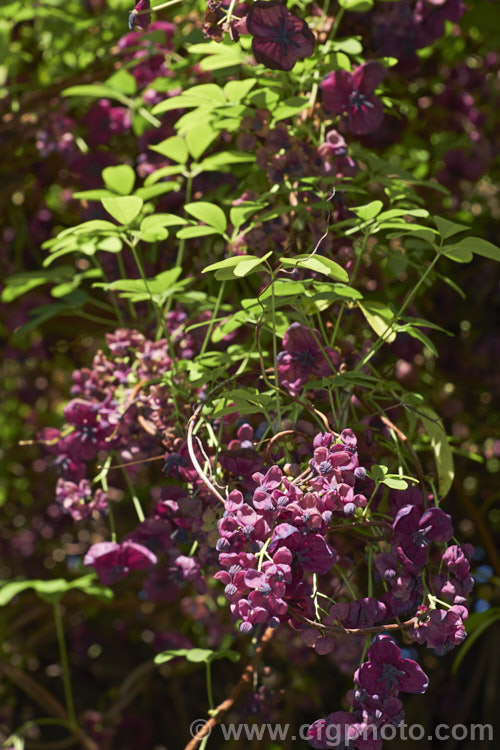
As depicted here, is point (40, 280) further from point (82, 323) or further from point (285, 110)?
point (285, 110)

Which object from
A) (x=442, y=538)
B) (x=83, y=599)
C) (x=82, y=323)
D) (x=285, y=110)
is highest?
(x=285, y=110)

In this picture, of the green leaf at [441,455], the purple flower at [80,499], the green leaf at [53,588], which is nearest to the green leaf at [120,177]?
the purple flower at [80,499]

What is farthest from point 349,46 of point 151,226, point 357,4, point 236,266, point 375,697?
point 375,697

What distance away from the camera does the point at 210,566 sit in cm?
87

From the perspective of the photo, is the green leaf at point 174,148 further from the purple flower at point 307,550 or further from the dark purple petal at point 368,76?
the purple flower at point 307,550

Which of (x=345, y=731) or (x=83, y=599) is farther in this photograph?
(x=83, y=599)

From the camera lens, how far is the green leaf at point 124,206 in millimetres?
893

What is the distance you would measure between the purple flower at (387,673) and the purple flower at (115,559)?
1.04 ft

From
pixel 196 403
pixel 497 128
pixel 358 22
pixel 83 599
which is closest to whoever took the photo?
pixel 196 403

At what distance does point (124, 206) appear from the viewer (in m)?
0.91

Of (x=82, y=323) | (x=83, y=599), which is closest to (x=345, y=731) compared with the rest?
(x=83, y=599)

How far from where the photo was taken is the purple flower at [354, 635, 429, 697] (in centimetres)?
70

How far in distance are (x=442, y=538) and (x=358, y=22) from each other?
31.6 inches

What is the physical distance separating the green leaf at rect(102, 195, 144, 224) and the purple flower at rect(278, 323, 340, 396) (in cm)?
23
